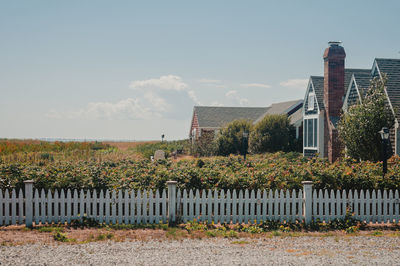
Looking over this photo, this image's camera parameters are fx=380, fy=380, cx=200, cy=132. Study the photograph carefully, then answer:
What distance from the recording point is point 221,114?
4609cm

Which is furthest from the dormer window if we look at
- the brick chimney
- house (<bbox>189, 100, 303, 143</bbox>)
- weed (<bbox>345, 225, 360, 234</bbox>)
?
weed (<bbox>345, 225, 360, 234</bbox>)

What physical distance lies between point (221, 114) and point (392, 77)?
2718 centimetres

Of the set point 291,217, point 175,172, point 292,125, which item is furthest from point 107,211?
point 292,125

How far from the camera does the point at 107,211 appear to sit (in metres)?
10.2

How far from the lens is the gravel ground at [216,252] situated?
7168 mm

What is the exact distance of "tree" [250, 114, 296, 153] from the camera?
97.4 ft

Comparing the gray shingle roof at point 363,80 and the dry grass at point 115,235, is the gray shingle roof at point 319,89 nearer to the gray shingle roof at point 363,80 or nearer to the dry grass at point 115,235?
the gray shingle roof at point 363,80

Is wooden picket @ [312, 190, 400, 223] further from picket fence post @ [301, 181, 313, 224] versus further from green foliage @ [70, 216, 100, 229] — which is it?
green foliage @ [70, 216, 100, 229]

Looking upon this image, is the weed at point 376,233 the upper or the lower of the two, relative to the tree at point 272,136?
lower

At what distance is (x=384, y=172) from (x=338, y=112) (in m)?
11.6

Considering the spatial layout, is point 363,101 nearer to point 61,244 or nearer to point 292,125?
point 292,125

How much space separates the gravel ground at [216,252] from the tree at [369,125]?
9159 millimetres

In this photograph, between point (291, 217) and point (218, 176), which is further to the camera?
point (218, 176)

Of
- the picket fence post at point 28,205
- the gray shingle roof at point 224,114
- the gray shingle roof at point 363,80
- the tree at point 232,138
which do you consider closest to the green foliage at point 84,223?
the picket fence post at point 28,205
